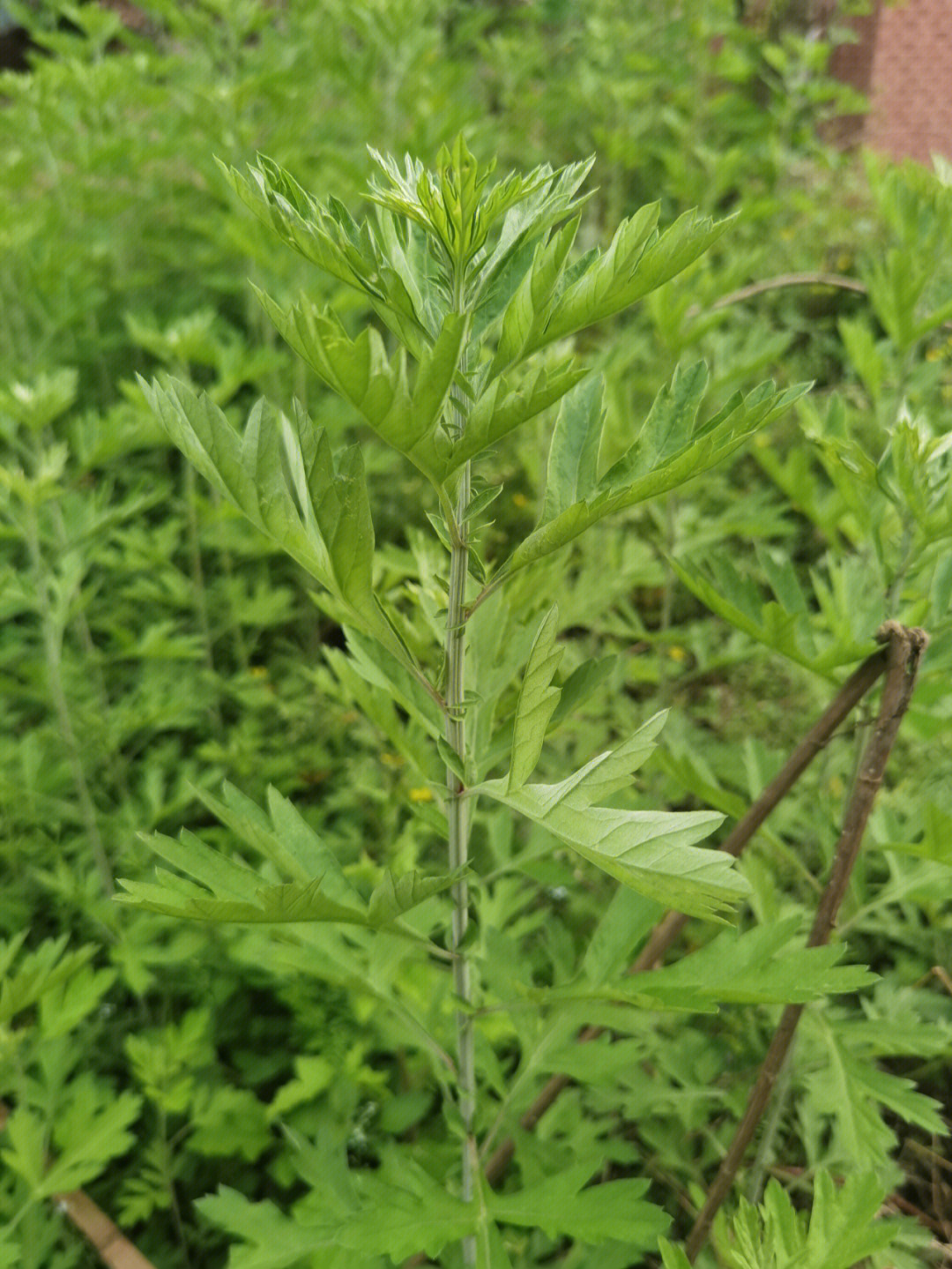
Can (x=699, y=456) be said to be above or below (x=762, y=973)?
above

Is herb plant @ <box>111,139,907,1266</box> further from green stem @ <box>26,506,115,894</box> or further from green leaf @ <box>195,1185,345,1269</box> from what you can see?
green stem @ <box>26,506,115,894</box>

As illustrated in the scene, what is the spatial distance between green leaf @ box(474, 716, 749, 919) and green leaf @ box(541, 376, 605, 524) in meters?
0.19

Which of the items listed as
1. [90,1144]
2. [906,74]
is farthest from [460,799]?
[906,74]

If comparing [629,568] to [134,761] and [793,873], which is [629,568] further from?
[134,761]

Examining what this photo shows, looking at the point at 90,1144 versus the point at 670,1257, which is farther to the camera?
the point at 90,1144

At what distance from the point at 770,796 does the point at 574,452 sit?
0.44m

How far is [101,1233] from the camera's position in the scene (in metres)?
1.19

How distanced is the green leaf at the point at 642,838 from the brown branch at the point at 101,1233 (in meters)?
0.90

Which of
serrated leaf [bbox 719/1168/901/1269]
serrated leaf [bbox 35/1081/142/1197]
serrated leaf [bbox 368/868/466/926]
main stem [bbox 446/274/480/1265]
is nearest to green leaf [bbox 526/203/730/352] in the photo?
main stem [bbox 446/274/480/1265]

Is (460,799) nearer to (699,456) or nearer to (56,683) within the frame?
(699,456)

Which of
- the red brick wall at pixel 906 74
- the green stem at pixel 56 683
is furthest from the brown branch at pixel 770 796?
the red brick wall at pixel 906 74

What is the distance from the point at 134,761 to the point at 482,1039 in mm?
1284

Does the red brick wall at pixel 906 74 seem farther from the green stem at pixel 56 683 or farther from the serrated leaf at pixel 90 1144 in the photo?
the serrated leaf at pixel 90 1144

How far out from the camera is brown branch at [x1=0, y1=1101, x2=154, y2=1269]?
113 centimetres
